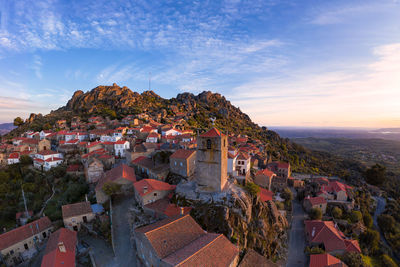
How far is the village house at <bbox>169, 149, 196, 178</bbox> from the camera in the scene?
2733 cm

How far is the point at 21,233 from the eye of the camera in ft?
76.6

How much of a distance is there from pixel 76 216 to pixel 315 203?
40.0 metres

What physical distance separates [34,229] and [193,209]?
72.4 ft

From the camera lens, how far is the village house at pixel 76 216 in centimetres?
2295

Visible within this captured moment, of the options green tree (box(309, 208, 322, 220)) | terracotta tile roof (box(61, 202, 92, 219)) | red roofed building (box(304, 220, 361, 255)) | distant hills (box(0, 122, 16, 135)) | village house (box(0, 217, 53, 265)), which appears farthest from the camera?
distant hills (box(0, 122, 16, 135))

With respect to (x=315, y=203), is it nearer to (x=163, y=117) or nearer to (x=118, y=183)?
(x=118, y=183)

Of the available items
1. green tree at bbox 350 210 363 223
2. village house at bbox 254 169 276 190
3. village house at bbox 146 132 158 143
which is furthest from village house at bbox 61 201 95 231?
green tree at bbox 350 210 363 223

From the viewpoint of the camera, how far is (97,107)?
7750 cm

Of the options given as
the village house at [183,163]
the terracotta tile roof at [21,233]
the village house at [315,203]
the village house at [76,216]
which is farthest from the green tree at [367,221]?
the terracotta tile roof at [21,233]

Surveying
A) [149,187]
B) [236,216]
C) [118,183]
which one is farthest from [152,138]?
[236,216]

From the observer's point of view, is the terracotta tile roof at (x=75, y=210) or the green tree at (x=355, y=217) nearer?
the terracotta tile roof at (x=75, y=210)

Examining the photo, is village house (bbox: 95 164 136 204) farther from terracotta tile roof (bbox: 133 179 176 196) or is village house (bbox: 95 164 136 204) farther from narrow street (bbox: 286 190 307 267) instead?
narrow street (bbox: 286 190 307 267)

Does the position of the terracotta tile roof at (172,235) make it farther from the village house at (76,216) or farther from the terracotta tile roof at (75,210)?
the terracotta tile roof at (75,210)

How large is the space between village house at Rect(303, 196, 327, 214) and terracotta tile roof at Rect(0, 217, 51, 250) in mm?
43271
